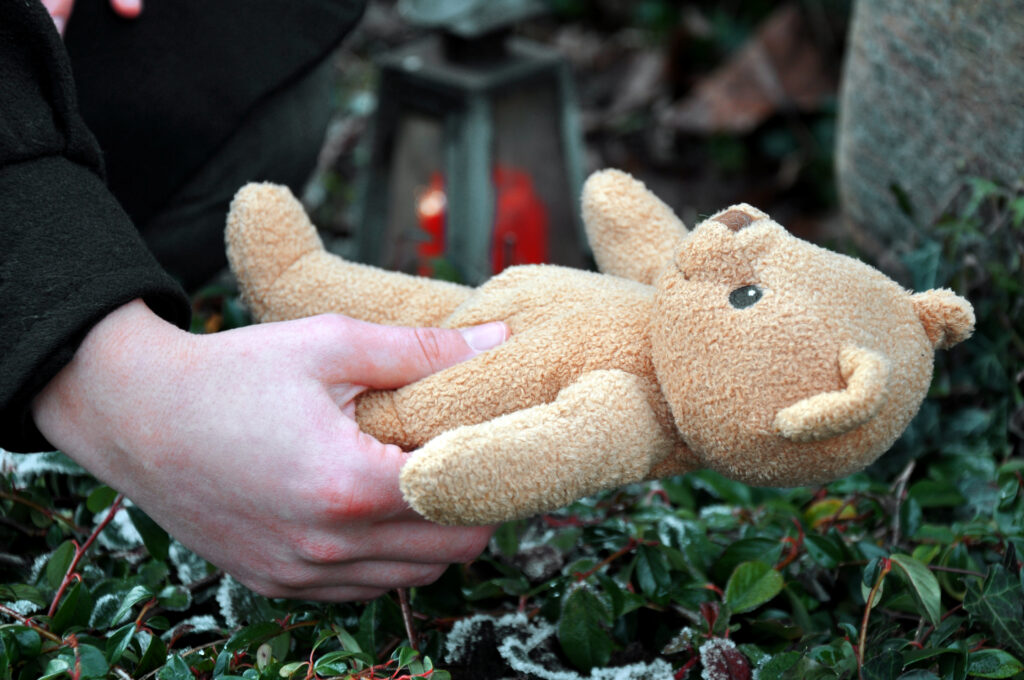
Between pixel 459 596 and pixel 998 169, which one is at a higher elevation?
pixel 998 169

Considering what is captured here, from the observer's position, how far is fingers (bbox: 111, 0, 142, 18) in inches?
43.4

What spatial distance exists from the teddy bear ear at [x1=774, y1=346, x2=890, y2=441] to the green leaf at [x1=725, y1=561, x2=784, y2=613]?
315mm

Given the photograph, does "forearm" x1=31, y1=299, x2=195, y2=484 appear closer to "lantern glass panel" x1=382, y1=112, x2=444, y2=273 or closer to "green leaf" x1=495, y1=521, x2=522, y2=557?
"green leaf" x1=495, y1=521, x2=522, y2=557

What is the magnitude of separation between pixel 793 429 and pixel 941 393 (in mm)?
780

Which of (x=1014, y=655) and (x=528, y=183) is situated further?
(x=528, y=183)

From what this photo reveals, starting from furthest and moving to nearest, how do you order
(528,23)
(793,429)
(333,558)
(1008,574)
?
(528,23), (1008,574), (333,558), (793,429)

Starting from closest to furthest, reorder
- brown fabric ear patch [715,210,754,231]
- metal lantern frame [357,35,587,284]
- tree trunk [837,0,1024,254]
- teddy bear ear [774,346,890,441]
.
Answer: teddy bear ear [774,346,890,441], brown fabric ear patch [715,210,754,231], tree trunk [837,0,1024,254], metal lantern frame [357,35,587,284]

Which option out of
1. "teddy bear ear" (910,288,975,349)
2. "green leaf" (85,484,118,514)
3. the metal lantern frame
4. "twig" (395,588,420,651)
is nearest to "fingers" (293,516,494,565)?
"twig" (395,588,420,651)

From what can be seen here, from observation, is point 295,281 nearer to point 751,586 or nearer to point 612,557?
point 612,557

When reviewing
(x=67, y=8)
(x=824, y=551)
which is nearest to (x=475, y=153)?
(x=67, y=8)

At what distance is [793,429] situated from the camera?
64 cm

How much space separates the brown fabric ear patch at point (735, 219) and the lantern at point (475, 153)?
1.29m

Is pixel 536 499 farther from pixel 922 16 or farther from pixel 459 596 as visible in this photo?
pixel 922 16

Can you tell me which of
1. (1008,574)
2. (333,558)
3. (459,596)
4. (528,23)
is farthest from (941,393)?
(528,23)
